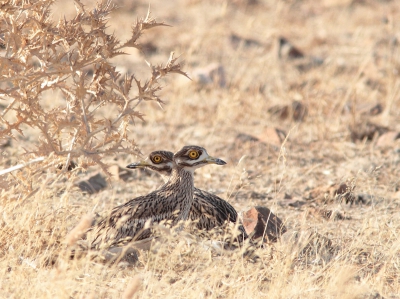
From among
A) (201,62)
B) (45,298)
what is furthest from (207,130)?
(45,298)

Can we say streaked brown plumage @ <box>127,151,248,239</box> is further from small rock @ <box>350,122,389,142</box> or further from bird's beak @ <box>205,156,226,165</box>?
small rock @ <box>350,122,389,142</box>

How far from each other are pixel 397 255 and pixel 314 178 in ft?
7.04

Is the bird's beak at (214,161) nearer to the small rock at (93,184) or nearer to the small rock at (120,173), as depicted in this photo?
the small rock at (93,184)

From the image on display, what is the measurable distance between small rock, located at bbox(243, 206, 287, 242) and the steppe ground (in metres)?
0.13

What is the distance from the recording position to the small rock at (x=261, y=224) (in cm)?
515

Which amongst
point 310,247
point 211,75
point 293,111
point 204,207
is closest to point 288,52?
point 211,75

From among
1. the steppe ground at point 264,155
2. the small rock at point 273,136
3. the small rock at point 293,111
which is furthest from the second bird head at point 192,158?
the small rock at point 293,111

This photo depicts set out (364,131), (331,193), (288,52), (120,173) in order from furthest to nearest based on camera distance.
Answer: (288,52)
(364,131)
(120,173)
(331,193)

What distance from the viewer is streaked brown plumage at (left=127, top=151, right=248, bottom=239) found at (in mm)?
5203

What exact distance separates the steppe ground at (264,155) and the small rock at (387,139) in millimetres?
22

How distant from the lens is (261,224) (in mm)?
5227

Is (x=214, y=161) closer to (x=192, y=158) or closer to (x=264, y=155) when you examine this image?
(x=192, y=158)

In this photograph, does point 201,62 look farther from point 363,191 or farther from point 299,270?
point 299,270

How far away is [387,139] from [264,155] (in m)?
1.42
